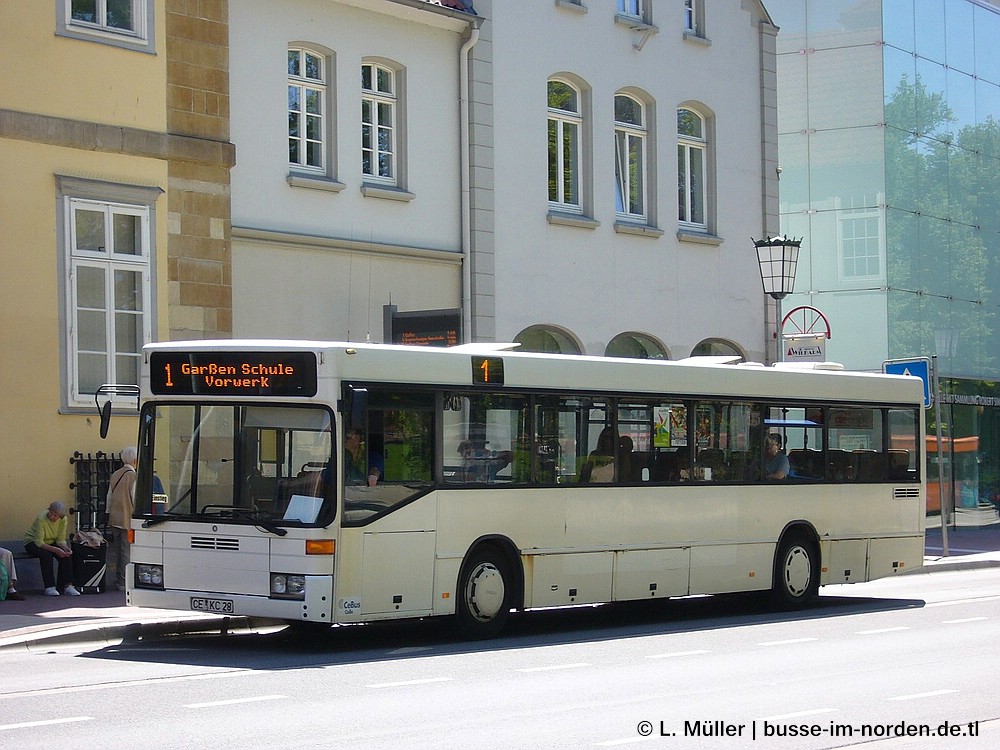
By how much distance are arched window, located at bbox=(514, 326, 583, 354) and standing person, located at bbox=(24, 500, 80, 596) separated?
9777 mm

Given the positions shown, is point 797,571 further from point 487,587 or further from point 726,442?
point 487,587

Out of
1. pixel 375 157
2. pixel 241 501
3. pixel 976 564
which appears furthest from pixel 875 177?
pixel 241 501

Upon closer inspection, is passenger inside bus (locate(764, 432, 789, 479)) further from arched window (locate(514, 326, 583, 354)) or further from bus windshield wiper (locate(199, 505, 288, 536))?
arched window (locate(514, 326, 583, 354))

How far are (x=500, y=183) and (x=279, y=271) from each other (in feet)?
15.9

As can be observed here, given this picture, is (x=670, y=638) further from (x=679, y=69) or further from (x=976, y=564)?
(x=679, y=69)

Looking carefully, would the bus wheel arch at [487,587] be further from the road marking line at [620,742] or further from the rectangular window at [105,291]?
the rectangular window at [105,291]

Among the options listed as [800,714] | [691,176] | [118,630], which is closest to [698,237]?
[691,176]

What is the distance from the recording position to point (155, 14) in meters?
20.2

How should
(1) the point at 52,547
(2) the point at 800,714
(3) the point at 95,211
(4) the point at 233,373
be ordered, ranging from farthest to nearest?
(3) the point at 95,211
(1) the point at 52,547
(4) the point at 233,373
(2) the point at 800,714

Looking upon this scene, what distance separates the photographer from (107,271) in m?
19.7

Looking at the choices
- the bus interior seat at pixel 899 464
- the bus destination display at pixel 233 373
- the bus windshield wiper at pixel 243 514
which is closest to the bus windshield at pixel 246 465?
the bus windshield wiper at pixel 243 514

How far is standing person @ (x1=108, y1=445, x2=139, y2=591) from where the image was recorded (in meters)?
17.8

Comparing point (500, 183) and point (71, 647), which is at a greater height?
point (500, 183)

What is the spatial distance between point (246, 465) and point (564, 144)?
1472cm
